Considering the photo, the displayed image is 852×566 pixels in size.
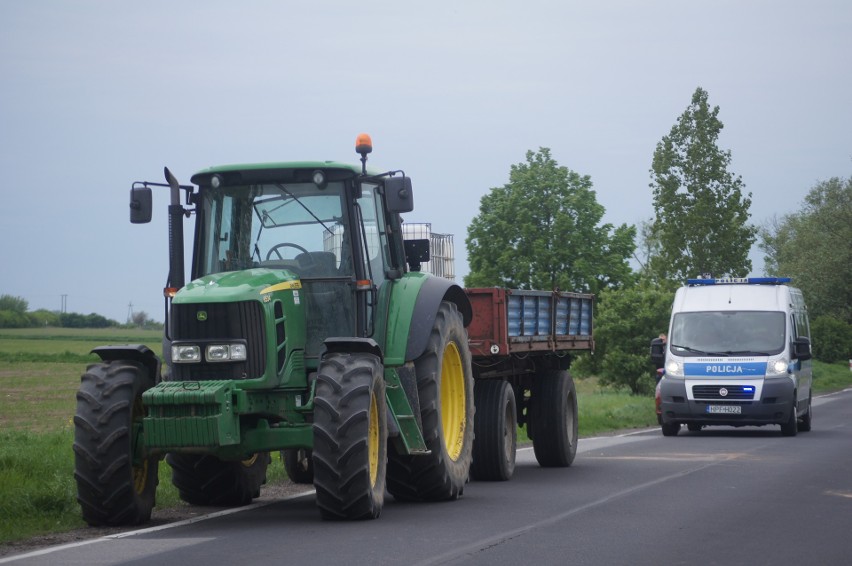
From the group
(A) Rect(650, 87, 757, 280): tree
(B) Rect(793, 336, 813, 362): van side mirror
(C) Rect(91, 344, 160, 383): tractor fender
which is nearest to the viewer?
(C) Rect(91, 344, 160, 383): tractor fender

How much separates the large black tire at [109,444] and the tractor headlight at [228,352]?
63 cm

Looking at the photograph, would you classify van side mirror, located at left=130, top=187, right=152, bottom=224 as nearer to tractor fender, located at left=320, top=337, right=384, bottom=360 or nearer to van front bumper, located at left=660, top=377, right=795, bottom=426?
tractor fender, located at left=320, top=337, right=384, bottom=360

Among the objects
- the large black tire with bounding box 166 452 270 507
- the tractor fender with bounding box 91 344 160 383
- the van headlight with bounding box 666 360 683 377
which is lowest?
the large black tire with bounding box 166 452 270 507

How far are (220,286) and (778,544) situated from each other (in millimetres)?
4840

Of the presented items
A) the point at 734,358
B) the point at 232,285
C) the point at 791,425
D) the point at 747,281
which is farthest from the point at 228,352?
the point at 747,281

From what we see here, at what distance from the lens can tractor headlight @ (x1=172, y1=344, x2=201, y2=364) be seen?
1123 centimetres

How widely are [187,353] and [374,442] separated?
1686mm

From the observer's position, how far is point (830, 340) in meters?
74.8

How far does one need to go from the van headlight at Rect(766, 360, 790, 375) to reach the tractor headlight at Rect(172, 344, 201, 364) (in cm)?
1502

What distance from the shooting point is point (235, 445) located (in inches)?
433

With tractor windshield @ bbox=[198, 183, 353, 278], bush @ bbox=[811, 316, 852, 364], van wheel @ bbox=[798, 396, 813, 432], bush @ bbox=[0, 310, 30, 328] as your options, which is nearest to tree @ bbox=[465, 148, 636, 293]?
bush @ bbox=[811, 316, 852, 364]

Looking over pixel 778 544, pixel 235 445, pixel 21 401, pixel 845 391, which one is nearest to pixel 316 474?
pixel 235 445

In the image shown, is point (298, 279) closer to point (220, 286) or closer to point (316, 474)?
point (220, 286)

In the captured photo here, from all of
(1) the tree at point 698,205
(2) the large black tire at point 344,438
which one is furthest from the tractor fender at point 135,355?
(1) the tree at point 698,205
